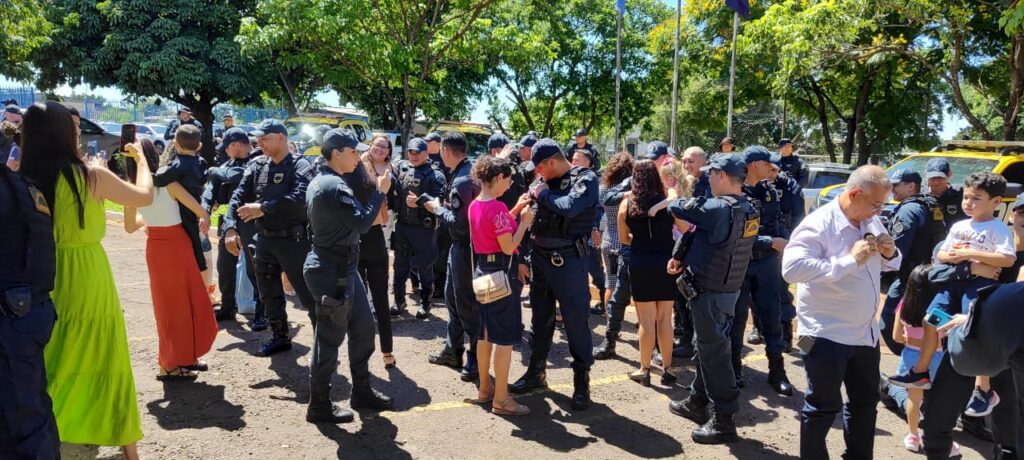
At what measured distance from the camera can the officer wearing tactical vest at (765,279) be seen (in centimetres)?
507

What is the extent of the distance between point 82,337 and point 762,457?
4.02 meters

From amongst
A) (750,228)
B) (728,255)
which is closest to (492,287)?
(728,255)

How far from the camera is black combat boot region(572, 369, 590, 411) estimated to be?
495cm

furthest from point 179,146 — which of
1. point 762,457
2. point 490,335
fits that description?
point 762,457

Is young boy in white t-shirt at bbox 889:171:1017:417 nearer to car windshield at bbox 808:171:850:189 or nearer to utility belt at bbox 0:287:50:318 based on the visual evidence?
utility belt at bbox 0:287:50:318

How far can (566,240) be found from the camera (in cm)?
478

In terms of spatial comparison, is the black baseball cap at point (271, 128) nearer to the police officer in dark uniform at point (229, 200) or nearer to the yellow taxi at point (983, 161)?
the police officer in dark uniform at point (229, 200)

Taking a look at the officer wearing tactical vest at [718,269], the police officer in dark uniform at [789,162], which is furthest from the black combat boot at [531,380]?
the police officer in dark uniform at [789,162]

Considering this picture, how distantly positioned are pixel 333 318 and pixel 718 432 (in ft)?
8.55

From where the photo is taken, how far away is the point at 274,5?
13.7m

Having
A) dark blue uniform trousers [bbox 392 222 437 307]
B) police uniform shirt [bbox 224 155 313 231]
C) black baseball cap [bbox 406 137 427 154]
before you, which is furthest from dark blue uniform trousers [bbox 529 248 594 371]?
black baseball cap [bbox 406 137 427 154]

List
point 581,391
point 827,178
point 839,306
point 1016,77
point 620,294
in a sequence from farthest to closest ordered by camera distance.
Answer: point 827,178 < point 1016,77 < point 620,294 < point 581,391 < point 839,306

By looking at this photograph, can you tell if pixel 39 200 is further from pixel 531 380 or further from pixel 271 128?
pixel 531 380

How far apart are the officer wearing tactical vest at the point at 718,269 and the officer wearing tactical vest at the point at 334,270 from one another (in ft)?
6.86
